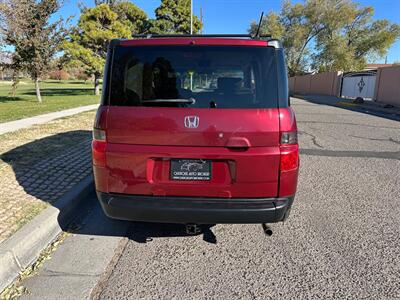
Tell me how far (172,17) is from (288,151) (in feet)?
109

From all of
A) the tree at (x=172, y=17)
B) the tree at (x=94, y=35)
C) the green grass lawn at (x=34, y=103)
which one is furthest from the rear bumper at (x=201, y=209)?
the tree at (x=172, y=17)

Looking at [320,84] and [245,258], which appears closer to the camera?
[245,258]

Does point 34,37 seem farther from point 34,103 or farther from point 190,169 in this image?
point 190,169

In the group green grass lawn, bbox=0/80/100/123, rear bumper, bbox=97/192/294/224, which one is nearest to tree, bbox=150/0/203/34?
green grass lawn, bbox=0/80/100/123

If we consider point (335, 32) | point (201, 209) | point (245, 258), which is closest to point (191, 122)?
point (201, 209)

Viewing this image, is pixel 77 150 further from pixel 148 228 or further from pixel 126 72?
pixel 126 72

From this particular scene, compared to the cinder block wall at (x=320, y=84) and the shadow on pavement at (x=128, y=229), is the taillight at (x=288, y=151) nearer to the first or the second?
the shadow on pavement at (x=128, y=229)

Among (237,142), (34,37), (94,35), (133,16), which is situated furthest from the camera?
(133,16)

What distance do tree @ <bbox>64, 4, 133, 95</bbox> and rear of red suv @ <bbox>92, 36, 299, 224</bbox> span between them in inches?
781

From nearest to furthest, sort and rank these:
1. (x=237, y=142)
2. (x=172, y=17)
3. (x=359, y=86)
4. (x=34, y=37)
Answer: (x=237, y=142) < (x=34, y=37) < (x=359, y=86) < (x=172, y=17)

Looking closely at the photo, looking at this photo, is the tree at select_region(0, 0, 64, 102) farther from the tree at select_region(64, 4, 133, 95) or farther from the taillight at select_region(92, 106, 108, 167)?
the taillight at select_region(92, 106, 108, 167)

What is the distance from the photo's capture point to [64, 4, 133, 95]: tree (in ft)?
69.8

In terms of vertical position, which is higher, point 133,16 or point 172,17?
point 172,17

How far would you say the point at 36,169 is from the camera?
5043 mm
